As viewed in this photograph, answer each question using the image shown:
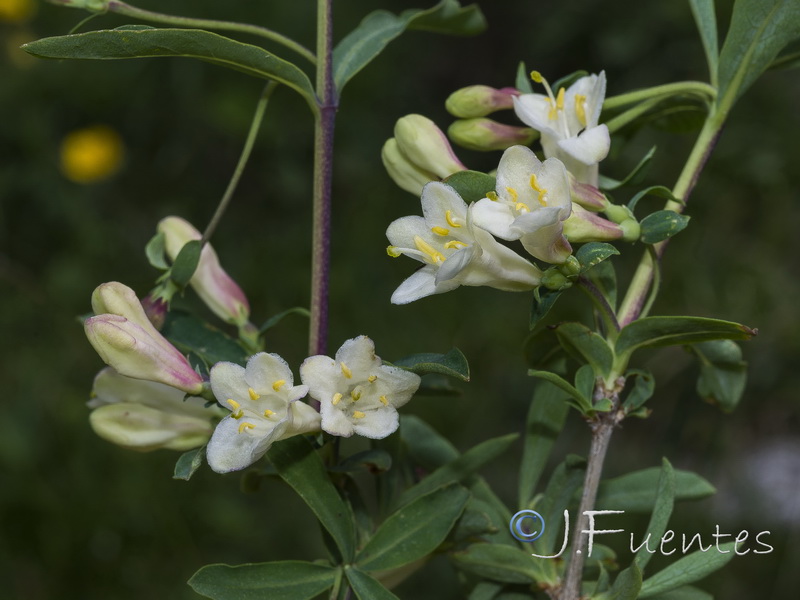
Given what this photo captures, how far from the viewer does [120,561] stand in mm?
2748

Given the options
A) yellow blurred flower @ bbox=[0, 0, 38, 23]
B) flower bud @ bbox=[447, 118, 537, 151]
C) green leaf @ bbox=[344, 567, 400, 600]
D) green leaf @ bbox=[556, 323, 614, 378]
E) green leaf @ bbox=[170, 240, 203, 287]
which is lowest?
green leaf @ bbox=[344, 567, 400, 600]

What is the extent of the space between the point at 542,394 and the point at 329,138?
1.41 feet

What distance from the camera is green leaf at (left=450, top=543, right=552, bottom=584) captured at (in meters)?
1.07

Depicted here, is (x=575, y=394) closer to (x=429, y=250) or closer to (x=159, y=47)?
(x=429, y=250)

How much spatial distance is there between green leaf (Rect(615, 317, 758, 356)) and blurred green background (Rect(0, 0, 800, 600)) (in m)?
2.05

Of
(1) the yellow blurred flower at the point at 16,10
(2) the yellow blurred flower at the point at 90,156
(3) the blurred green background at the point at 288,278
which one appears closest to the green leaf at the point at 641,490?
(3) the blurred green background at the point at 288,278

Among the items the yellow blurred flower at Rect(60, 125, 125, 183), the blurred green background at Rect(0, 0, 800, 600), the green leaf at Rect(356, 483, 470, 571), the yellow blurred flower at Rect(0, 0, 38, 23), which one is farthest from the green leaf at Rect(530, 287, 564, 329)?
the yellow blurred flower at Rect(0, 0, 38, 23)

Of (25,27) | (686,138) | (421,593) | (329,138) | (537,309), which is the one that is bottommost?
(421,593)

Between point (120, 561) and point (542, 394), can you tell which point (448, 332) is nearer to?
point (120, 561)

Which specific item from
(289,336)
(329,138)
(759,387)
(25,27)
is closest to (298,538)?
(289,336)

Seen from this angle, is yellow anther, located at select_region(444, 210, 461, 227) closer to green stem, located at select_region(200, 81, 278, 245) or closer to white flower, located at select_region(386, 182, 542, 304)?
white flower, located at select_region(386, 182, 542, 304)

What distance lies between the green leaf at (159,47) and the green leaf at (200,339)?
0.36m

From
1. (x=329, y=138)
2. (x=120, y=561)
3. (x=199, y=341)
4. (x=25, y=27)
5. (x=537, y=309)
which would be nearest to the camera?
(x=537, y=309)

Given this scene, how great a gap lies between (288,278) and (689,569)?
8.77 ft
